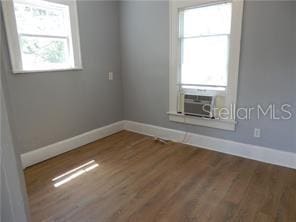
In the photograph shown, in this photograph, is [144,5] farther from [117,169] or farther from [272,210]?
[272,210]

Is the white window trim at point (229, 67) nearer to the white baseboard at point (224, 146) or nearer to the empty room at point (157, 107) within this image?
the empty room at point (157, 107)

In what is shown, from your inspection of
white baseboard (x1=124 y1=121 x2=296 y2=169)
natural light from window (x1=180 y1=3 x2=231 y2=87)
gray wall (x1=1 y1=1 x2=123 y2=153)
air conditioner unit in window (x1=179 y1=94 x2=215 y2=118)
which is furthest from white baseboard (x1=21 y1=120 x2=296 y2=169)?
natural light from window (x1=180 y1=3 x2=231 y2=87)

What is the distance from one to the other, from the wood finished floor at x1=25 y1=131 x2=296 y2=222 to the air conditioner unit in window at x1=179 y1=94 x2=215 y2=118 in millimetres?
551

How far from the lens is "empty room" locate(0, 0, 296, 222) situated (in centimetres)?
201

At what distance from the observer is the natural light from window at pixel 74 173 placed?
91.7 inches

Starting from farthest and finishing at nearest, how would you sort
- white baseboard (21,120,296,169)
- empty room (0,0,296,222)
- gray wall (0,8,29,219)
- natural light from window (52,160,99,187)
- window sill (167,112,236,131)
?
window sill (167,112,236,131) → white baseboard (21,120,296,169) → natural light from window (52,160,99,187) → empty room (0,0,296,222) → gray wall (0,8,29,219)

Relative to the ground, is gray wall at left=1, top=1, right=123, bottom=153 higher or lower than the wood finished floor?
higher

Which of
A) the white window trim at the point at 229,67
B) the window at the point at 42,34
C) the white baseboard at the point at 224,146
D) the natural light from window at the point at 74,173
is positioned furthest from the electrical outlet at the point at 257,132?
the window at the point at 42,34

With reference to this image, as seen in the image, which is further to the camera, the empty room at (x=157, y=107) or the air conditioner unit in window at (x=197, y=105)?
the air conditioner unit in window at (x=197, y=105)

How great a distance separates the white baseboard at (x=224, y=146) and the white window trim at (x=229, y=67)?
218 millimetres

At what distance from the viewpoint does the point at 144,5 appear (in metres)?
3.26

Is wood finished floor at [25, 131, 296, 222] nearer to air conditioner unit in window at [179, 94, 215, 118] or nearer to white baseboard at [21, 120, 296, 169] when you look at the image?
white baseboard at [21, 120, 296, 169]

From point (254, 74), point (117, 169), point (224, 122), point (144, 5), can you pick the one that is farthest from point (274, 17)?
point (117, 169)

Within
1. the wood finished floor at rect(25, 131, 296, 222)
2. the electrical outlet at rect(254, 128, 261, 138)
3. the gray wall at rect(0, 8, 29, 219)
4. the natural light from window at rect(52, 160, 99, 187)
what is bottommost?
the wood finished floor at rect(25, 131, 296, 222)
